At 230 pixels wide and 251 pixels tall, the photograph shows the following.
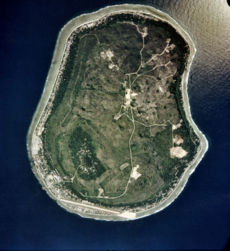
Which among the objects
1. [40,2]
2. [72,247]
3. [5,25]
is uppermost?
[40,2]

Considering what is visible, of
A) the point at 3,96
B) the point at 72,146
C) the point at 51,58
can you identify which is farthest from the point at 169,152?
the point at 3,96

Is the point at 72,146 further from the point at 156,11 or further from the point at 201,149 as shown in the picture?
the point at 156,11

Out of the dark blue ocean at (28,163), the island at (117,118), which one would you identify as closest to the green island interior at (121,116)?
the island at (117,118)

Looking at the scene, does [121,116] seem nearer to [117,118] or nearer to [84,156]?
[117,118]

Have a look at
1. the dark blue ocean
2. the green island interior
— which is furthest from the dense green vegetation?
the dark blue ocean

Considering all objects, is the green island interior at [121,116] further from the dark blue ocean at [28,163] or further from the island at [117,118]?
the dark blue ocean at [28,163]

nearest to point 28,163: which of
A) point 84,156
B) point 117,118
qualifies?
point 84,156
